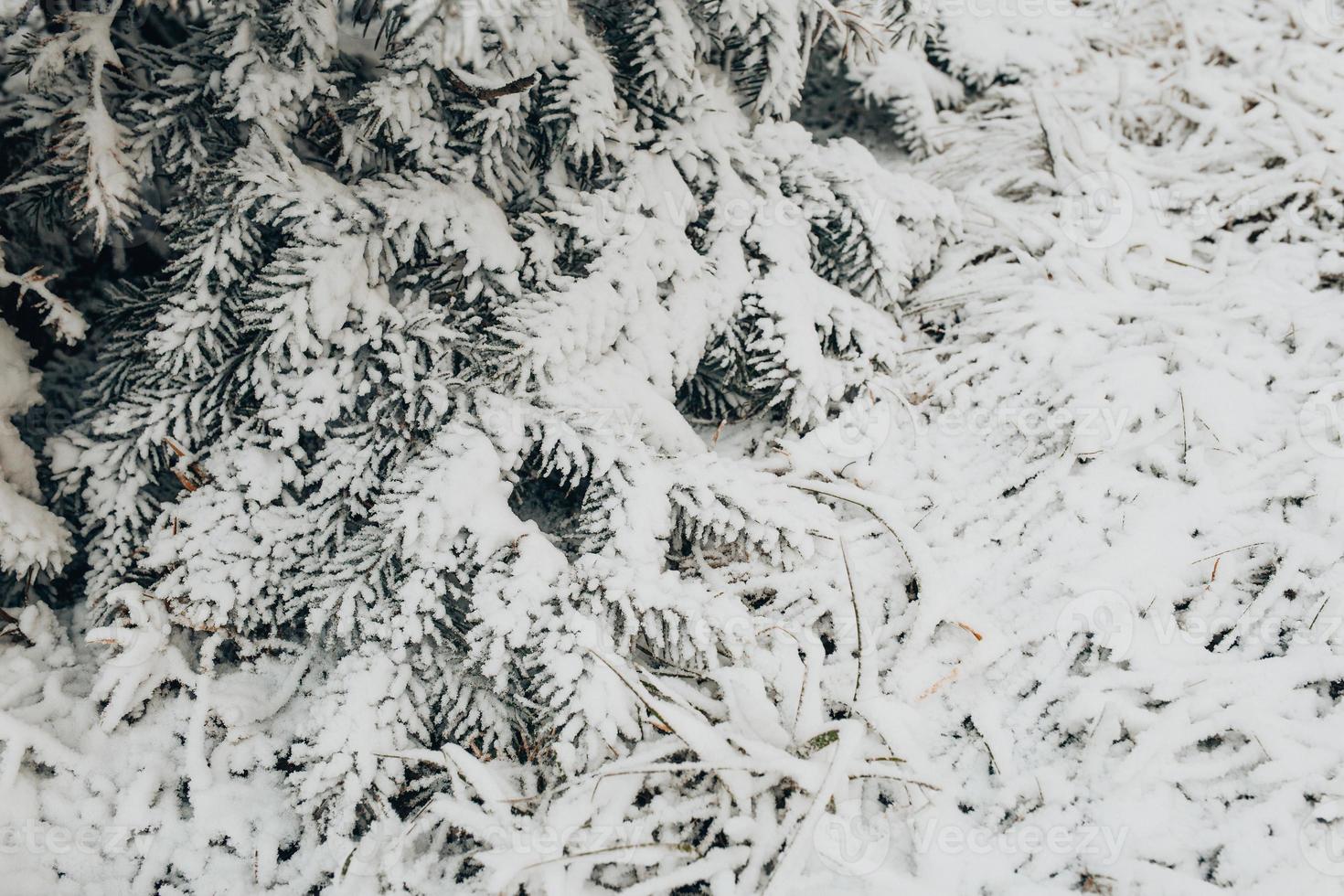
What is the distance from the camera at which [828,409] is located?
1.71 m

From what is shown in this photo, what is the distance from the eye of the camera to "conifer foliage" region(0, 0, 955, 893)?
1.21 metres

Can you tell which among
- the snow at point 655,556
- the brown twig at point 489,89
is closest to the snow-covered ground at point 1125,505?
the snow at point 655,556

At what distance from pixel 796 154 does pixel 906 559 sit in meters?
0.90

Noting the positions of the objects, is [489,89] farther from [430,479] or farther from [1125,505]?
[1125,505]

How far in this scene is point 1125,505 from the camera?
144 cm

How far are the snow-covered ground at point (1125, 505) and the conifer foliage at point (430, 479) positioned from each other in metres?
0.16

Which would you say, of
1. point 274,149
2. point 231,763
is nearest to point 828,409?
point 274,149

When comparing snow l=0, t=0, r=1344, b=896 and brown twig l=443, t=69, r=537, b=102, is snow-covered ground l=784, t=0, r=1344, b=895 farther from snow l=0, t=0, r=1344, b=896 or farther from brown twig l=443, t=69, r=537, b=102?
brown twig l=443, t=69, r=537, b=102

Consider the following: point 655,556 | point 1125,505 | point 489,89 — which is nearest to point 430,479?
point 655,556

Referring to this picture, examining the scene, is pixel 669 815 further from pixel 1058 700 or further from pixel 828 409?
pixel 828 409

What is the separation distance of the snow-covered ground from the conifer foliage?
0.16 meters

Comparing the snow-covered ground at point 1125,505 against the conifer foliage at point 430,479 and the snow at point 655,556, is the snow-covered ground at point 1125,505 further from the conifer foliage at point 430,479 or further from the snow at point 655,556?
the conifer foliage at point 430,479

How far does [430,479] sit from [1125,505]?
123cm

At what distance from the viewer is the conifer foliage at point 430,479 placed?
1.21 meters
